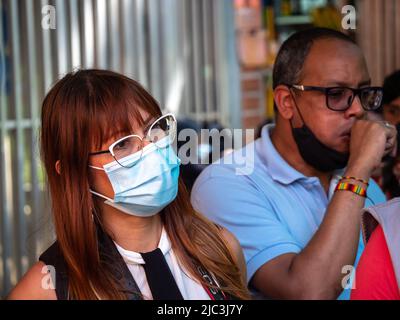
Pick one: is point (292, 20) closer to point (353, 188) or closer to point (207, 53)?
point (207, 53)

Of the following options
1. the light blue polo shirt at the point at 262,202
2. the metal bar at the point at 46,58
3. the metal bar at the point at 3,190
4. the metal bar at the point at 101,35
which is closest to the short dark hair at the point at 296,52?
the light blue polo shirt at the point at 262,202

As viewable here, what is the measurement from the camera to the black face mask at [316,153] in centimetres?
258

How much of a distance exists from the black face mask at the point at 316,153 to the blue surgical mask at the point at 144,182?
0.77 m

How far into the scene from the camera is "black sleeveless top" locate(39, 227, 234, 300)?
5.86 ft

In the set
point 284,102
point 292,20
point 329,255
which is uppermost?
point 292,20

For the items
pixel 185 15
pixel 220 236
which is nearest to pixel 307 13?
pixel 185 15

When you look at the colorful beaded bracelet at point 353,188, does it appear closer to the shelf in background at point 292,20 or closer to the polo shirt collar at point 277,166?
the polo shirt collar at point 277,166

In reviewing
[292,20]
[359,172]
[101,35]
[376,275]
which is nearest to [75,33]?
[101,35]

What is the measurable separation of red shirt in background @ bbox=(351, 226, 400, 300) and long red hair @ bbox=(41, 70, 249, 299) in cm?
32

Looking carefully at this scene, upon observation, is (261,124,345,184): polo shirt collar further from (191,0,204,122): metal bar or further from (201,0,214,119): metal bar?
(201,0,214,119): metal bar

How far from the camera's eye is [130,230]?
1961 millimetres

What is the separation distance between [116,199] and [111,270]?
191mm

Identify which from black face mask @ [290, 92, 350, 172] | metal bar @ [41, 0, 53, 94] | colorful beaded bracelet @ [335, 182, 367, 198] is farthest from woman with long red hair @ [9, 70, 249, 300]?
metal bar @ [41, 0, 53, 94]

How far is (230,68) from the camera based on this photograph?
6.55 meters
